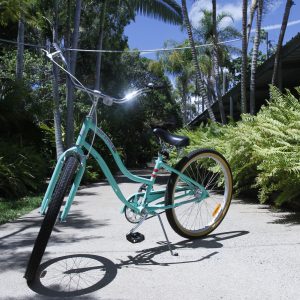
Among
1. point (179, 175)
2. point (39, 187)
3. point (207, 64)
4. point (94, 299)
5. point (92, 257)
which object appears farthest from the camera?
point (207, 64)

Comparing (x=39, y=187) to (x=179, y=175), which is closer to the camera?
(x=179, y=175)

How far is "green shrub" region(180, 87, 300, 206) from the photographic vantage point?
546 centimetres

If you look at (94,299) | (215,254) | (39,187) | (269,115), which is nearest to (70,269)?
(94,299)

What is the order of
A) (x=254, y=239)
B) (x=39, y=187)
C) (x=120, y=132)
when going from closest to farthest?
(x=254, y=239) < (x=39, y=187) < (x=120, y=132)

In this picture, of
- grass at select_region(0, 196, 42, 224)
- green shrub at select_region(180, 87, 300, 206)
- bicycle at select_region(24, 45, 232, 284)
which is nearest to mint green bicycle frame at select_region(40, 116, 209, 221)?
bicycle at select_region(24, 45, 232, 284)

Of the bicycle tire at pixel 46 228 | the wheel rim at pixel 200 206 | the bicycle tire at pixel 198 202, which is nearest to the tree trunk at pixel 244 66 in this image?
the bicycle tire at pixel 198 202

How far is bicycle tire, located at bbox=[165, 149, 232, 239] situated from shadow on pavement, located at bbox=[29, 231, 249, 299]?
254 mm

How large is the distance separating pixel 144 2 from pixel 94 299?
54.6 ft

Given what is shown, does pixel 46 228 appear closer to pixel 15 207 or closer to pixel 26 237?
pixel 26 237

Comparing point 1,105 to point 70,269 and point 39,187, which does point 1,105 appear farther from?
point 70,269

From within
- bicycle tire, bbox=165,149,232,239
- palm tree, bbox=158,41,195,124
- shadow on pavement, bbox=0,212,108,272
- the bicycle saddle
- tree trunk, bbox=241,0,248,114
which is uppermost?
palm tree, bbox=158,41,195,124

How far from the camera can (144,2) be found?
1831cm

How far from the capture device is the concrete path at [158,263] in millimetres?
3338

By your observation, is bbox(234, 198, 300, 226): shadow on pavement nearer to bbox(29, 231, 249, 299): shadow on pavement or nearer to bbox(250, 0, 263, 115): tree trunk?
bbox(29, 231, 249, 299): shadow on pavement
